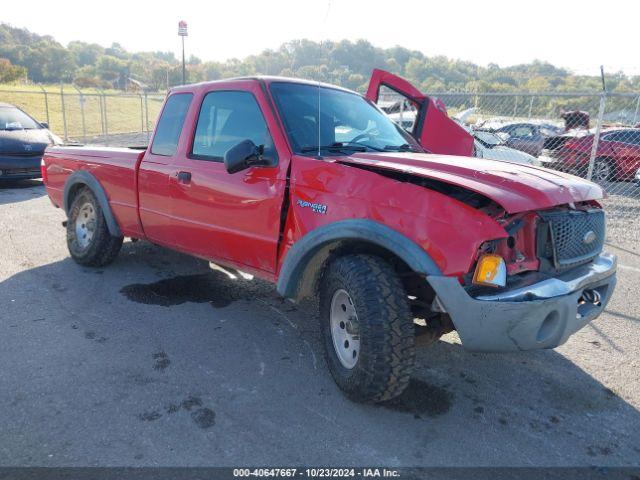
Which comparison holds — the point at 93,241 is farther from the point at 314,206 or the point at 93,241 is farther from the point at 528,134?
the point at 528,134

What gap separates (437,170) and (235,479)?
197cm

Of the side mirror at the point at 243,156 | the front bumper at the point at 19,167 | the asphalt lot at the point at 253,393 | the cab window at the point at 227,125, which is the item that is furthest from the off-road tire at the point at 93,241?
the front bumper at the point at 19,167

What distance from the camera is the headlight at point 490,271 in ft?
8.78

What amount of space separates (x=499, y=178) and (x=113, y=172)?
378 cm

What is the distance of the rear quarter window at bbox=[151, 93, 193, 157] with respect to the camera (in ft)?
14.8

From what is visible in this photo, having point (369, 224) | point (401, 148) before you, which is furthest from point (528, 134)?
point (369, 224)

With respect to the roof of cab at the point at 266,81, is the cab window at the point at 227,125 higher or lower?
lower

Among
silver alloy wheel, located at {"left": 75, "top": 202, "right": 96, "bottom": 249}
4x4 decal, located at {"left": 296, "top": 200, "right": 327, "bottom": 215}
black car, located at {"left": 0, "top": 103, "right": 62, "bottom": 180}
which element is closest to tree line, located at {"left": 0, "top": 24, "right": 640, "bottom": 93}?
4x4 decal, located at {"left": 296, "top": 200, "right": 327, "bottom": 215}

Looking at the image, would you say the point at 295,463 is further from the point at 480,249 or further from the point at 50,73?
the point at 50,73

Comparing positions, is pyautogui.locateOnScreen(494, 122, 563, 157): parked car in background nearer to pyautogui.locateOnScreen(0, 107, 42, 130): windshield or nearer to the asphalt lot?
the asphalt lot

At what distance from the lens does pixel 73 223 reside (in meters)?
5.70

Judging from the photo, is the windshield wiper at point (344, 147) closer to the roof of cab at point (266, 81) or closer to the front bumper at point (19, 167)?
the roof of cab at point (266, 81)

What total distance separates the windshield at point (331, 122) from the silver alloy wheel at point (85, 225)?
2796mm

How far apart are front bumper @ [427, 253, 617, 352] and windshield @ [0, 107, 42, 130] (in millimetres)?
11196
